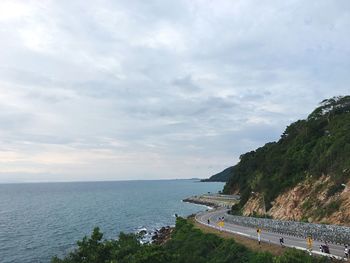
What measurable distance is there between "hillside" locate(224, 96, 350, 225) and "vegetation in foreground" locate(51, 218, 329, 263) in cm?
1399

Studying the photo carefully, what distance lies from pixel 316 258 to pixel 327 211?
19472 millimetres

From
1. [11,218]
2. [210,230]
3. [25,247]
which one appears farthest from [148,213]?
[210,230]

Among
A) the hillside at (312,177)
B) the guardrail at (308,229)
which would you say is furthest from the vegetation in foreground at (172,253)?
the hillside at (312,177)

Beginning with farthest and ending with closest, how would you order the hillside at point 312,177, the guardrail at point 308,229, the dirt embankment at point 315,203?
the hillside at point 312,177, the dirt embankment at point 315,203, the guardrail at point 308,229

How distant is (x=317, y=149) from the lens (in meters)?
65.1

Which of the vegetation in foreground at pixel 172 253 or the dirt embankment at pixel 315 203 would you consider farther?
the dirt embankment at pixel 315 203

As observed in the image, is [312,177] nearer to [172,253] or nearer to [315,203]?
[315,203]

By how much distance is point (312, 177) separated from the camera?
Answer: 6006cm

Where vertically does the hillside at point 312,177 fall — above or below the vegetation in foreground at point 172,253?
above

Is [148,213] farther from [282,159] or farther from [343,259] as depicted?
[343,259]

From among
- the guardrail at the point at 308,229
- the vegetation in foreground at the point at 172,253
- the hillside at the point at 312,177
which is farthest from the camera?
the hillside at the point at 312,177

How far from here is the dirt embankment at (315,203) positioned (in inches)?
1882

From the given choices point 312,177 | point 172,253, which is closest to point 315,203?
point 312,177

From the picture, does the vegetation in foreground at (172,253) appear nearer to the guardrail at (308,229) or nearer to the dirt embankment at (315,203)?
the guardrail at (308,229)
